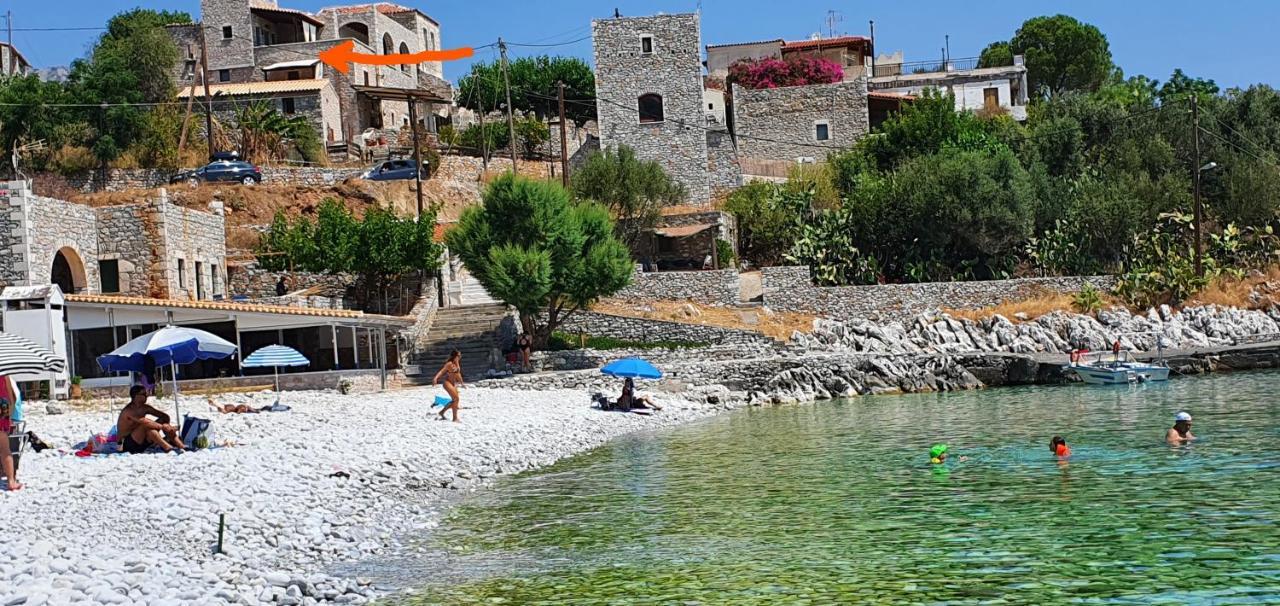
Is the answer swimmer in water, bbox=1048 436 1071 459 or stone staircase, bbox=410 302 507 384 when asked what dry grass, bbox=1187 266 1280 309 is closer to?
stone staircase, bbox=410 302 507 384

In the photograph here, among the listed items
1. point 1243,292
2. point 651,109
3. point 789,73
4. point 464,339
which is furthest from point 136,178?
point 1243,292

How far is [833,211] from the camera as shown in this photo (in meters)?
50.6

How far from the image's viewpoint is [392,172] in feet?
180

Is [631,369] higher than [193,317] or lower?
lower

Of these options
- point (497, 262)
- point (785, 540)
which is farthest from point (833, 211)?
point (785, 540)

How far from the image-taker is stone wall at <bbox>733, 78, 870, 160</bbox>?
6425 cm

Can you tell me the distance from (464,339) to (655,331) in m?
6.30

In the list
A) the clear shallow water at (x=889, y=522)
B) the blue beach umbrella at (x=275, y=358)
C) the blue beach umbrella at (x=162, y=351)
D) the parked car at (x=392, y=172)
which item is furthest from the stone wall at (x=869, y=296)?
the blue beach umbrella at (x=162, y=351)

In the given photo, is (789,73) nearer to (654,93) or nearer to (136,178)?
(654,93)

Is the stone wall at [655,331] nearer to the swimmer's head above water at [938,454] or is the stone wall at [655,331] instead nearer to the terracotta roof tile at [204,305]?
the terracotta roof tile at [204,305]

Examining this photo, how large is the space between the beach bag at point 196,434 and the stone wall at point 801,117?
46685mm

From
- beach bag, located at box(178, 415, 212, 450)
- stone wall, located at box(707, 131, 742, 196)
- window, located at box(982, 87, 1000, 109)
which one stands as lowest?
beach bag, located at box(178, 415, 212, 450)

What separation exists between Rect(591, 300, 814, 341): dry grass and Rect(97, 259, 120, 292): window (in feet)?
50.9

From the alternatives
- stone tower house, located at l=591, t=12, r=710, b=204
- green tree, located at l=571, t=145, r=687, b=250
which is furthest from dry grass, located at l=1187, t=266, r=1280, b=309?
stone tower house, located at l=591, t=12, r=710, b=204
